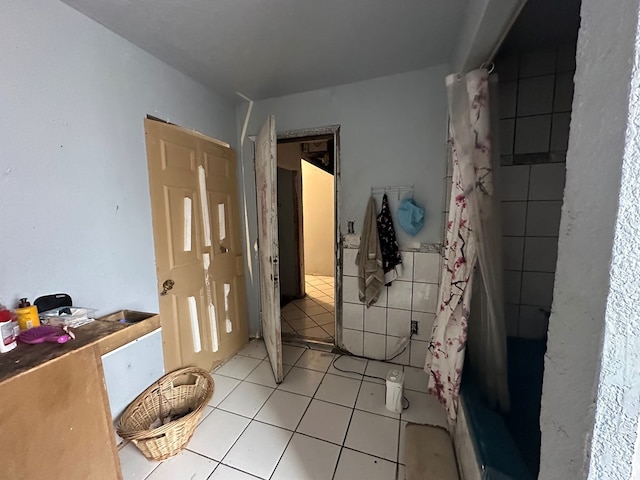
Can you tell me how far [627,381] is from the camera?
15.1 inches

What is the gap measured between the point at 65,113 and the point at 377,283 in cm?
205

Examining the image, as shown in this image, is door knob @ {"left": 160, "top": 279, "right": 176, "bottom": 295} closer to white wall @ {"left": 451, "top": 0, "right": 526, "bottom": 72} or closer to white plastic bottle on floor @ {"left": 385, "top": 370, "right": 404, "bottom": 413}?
white plastic bottle on floor @ {"left": 385, "top": 370, "right": 404, "bottom": 413}

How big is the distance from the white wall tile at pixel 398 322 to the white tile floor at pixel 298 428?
0.28 meters

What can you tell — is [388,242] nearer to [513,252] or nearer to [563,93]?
[513,252]

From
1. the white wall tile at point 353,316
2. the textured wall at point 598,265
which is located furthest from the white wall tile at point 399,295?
the textured wall at point 598,265

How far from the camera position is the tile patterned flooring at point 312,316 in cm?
266

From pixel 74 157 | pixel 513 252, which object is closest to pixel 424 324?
pixel 513 252

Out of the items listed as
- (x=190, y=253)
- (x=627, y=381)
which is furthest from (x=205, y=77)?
(x=627, y=381)

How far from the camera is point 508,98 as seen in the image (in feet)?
5.37

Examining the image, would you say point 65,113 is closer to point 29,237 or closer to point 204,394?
point 29,237

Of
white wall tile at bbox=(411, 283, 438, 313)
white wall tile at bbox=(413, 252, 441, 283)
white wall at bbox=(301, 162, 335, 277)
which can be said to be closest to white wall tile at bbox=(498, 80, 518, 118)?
white wall tile at bbox=(413, 252, 441, 283)

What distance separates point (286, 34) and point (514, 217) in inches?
70.6

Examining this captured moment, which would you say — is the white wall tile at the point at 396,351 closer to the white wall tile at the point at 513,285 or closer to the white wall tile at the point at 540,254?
the white wall tile at the point at 513,285

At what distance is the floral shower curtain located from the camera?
3.77ft
